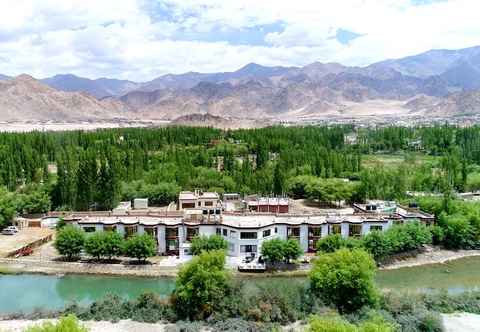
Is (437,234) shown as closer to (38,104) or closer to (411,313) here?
(411,313)

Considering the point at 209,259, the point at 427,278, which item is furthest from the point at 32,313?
the point at 427,278

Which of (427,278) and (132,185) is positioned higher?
(132,185)

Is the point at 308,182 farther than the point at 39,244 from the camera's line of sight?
Yes

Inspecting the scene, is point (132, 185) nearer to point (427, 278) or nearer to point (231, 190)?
point (231, 190)

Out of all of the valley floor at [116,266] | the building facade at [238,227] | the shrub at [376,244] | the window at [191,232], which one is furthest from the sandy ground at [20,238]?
the shrub at [376,244]

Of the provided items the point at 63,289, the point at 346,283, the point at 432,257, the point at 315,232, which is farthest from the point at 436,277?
the point at 63,289

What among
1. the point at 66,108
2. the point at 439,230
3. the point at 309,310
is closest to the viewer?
the point at 309,310
